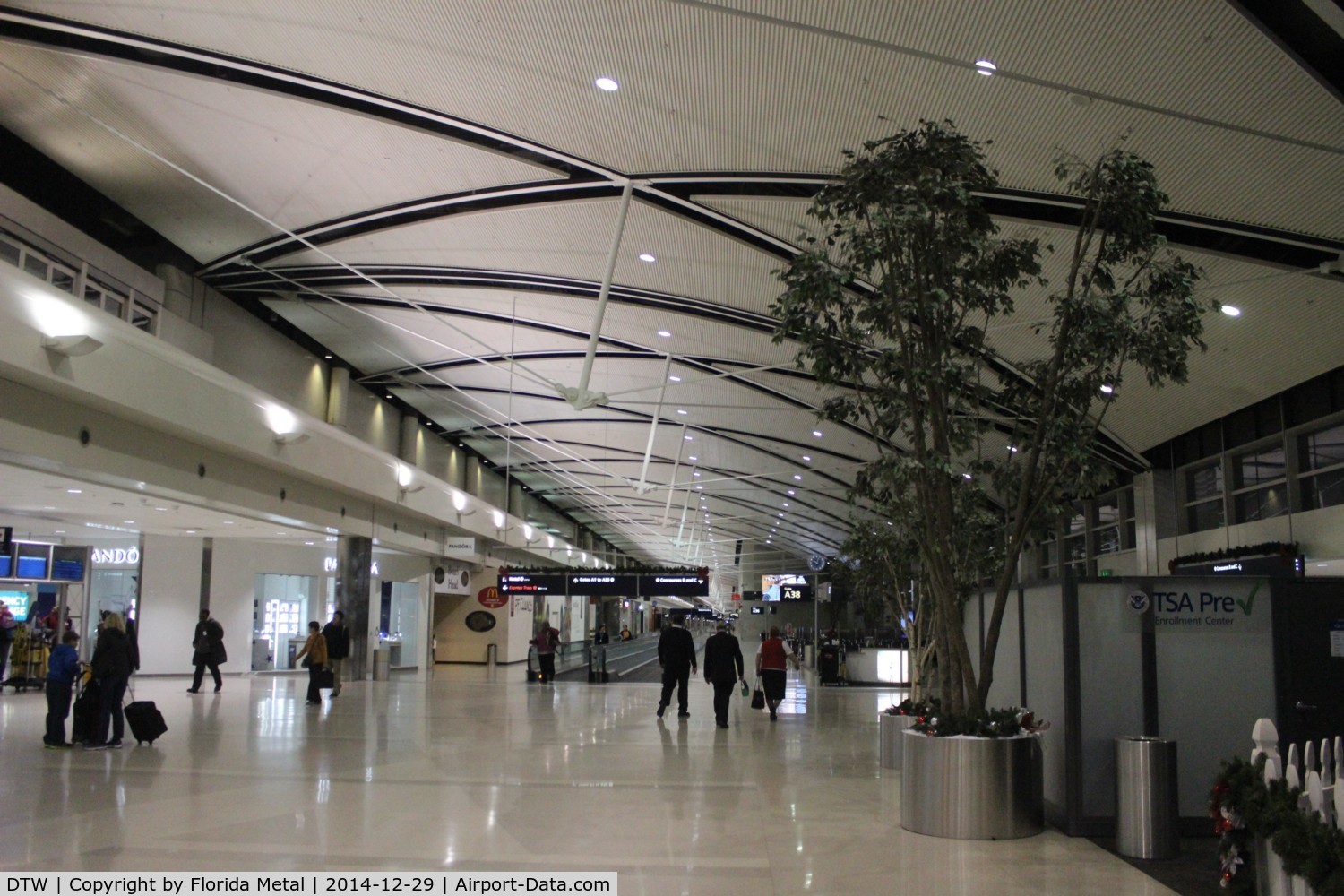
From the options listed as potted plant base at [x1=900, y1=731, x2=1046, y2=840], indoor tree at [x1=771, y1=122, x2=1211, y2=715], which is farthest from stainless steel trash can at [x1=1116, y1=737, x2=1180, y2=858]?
indoor tree at [x1=771, y1=122, x2=1211, y2=715]

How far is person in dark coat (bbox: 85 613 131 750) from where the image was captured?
11.7 metres

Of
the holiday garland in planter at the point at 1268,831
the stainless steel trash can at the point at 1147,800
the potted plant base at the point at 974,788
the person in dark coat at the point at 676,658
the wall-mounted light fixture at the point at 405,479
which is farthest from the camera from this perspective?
the wall-mounted light fixture at the point at 405,479

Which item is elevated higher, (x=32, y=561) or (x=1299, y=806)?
(x=32, y=561)

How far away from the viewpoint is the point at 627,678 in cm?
3120

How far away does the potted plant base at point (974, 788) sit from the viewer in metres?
→ 7.19

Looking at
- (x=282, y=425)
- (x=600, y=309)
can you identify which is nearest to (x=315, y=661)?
(x=282, y=425)

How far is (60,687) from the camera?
1180 cm

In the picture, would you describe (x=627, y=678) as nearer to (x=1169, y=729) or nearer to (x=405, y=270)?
(x=405, y=270)

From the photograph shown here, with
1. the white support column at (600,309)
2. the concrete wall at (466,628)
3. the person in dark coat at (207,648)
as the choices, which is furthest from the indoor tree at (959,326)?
the concrete wall at (466,628)

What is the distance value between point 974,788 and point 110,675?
9.67m

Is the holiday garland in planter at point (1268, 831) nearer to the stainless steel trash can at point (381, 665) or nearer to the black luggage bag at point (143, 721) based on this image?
the black luggage bag at point (143, 721)

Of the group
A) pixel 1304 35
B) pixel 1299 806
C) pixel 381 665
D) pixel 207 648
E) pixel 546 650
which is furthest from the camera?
pixel 381 665

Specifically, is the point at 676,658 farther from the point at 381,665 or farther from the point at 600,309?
the point at 381,665

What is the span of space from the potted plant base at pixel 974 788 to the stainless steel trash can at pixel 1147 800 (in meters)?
0.63
